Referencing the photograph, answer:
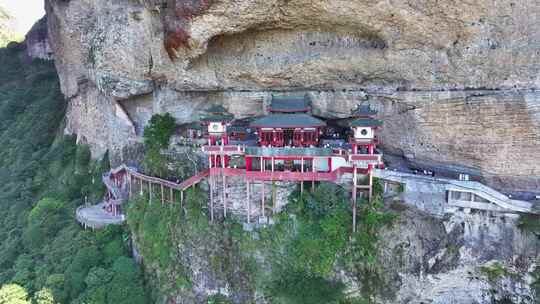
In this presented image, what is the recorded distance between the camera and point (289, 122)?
19750 mm

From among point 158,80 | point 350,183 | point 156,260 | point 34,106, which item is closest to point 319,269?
point 350,183

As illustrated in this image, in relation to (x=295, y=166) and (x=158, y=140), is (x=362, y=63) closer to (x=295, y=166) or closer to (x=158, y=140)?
(x=295, y=166)

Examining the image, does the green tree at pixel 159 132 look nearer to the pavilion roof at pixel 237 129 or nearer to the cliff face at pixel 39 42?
the pavilion roof at pixel 237 129

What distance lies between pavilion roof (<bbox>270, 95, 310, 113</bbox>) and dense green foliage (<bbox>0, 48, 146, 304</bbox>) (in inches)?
430

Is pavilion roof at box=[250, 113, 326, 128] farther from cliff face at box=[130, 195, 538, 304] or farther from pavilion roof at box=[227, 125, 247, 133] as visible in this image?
cliff face at box=[130, 195, 538, 304]

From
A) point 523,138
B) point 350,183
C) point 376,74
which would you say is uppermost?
point 376,74

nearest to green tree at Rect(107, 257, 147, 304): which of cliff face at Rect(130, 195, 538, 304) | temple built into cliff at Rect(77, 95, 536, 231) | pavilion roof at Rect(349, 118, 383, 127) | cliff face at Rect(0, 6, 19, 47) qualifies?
cliff face at Rect(130, 195, 538, 304)

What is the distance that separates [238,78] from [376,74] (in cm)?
687

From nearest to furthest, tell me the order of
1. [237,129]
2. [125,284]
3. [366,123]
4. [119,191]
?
1. [366,123]
2. [125,284]
3. [237,129]
4. [119,191]

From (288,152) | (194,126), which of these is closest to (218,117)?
(288,152)

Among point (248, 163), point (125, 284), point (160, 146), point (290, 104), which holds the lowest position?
point (125, 284)

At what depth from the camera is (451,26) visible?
55.1ft

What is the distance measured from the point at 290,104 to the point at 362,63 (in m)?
4.00

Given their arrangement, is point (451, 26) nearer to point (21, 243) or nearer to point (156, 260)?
point (156, 260)
